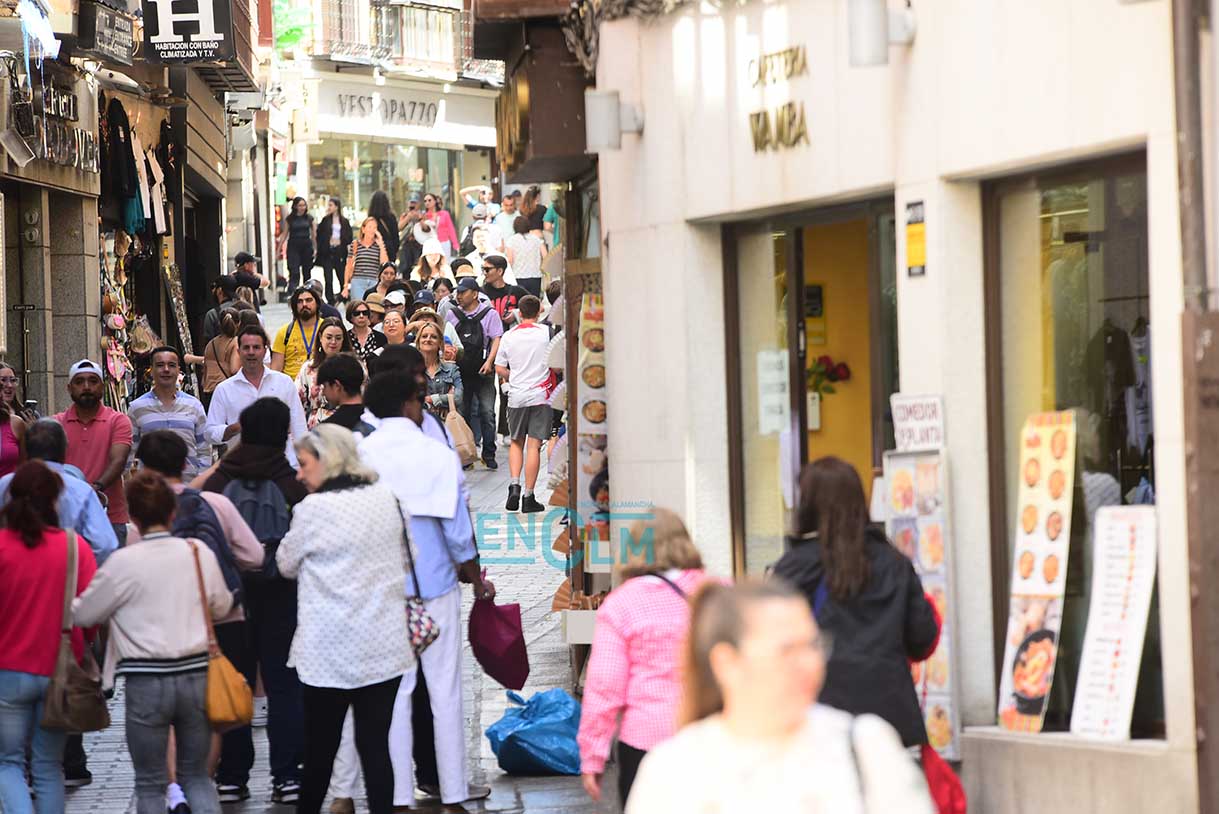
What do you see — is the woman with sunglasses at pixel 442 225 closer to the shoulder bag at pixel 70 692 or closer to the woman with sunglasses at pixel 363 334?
the woman with sunglasses at pixel 363 334

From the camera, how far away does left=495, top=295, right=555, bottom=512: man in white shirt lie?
1925 cm

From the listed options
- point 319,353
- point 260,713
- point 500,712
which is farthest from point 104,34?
point 500,712

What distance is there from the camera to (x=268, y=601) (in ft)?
32.3

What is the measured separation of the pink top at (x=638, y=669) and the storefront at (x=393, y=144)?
38.0 meters

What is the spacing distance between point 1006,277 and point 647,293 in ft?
8.96

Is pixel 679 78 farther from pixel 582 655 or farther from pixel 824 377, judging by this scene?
pixel 582 655

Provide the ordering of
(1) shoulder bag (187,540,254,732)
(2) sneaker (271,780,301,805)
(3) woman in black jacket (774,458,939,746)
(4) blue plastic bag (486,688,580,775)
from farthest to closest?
(4) blue plastic bag (486,688,580,775)
(2) sneaker (271,780,301,805)
(1) shoulder bag (187,540,254,732)
(3) woman in black jacket (774,458,939,746)

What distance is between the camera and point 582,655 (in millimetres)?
11883

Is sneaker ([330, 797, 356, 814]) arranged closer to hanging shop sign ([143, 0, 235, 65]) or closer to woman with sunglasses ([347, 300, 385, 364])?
woman with sunglasses ([347, 300, 385, 364])

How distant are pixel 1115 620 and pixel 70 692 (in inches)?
163

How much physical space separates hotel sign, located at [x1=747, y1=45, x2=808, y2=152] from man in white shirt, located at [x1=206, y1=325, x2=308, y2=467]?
450 cm

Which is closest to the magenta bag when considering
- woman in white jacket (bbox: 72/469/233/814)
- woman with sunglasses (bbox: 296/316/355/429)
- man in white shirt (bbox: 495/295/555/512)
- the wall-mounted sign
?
woman in white jacket (bbox: 72/469/233/814)

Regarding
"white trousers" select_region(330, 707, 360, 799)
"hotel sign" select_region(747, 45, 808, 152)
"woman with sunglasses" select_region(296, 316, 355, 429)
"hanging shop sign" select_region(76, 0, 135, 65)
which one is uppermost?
"hanging shop sign" select_region(76, 0, 135, 65)

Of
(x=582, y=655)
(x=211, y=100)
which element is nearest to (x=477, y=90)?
(x=211, y=100)
